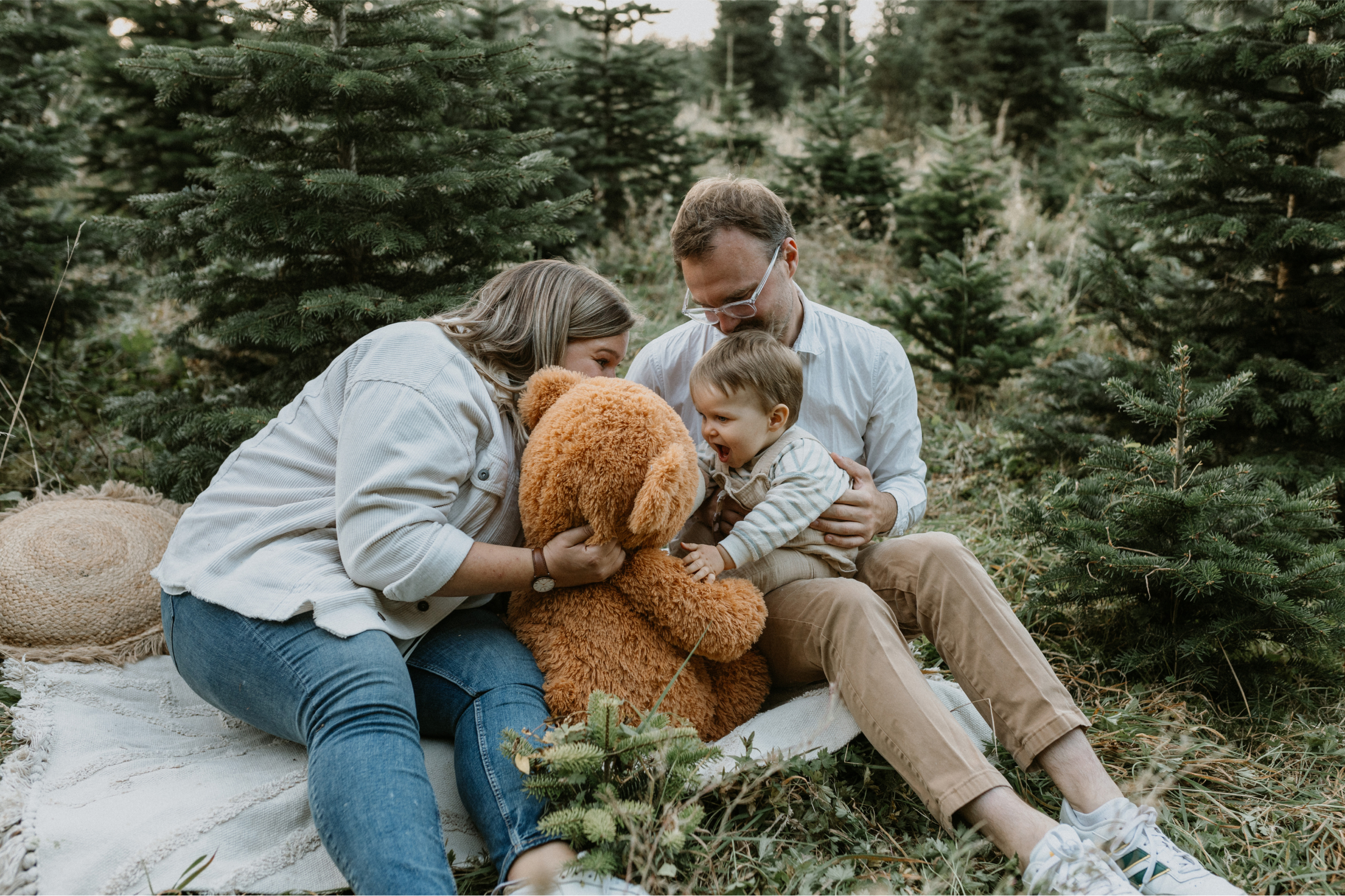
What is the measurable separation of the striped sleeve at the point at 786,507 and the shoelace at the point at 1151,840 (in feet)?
3.69

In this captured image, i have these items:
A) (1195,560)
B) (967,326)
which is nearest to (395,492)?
(1195,560)

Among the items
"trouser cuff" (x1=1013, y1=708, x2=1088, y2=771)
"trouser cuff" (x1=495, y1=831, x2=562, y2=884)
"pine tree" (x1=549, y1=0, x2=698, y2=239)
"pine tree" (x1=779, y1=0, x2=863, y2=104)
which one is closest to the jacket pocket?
"trouser cuff" (x1=495, y1=831, x2=562, y2=884)

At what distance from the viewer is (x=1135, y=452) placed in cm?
304

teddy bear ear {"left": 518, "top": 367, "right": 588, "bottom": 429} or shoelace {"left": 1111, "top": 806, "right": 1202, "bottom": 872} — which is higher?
teddy bear ear {"left": 518, "top": 367, "right": 588, "bottom": 429}

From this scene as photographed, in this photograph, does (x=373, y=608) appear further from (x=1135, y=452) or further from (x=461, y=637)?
(x=1135, y=452)

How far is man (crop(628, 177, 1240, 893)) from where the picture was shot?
2.12 m

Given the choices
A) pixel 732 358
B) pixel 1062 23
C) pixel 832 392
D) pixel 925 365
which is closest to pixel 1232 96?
pixel 925 365

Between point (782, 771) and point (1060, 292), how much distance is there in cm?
518

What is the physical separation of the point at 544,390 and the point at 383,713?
94 centimetres

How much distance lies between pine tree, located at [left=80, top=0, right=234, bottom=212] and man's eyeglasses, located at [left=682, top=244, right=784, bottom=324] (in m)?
4.35

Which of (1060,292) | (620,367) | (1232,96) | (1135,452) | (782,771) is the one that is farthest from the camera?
(1060,292)

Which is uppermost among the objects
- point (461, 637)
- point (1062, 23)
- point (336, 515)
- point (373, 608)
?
point (1062, 23)

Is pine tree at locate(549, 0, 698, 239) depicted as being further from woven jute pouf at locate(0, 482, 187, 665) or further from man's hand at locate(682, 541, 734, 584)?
man's hand at locate(682, 541, 734, 584)

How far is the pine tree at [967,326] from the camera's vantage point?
5113 mm
